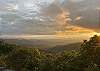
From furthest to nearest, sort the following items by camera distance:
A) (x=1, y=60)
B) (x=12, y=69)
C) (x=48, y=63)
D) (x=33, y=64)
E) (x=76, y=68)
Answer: (x=1, y=60) < (x=12, y=69) < (x=33, y=64) < (x=48, y=63) < (x=76, y=68)

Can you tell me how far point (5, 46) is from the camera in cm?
4781

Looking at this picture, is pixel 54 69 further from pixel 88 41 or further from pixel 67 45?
pixel 67 45

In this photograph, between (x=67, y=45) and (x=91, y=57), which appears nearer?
(x=91, y=57)

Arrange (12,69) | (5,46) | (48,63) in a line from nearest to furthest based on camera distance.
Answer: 1. (48,63)
2. (12,69)
3. (5,46)

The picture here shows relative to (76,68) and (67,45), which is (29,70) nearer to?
(76,68)

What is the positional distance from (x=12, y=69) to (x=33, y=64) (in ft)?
10.3

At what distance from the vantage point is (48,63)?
22406 millimetres

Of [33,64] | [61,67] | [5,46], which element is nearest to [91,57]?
[61,67]

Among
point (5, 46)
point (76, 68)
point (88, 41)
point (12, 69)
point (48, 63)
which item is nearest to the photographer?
point (76, 68)

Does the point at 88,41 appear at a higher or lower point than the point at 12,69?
higher

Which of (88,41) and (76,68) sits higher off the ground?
(88,41)

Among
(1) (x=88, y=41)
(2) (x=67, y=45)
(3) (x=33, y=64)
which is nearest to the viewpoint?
(1) (x=88, y=41)

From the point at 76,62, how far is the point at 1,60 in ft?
44.8

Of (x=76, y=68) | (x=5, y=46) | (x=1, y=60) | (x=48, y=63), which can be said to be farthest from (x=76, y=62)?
(x=5, y=46)
